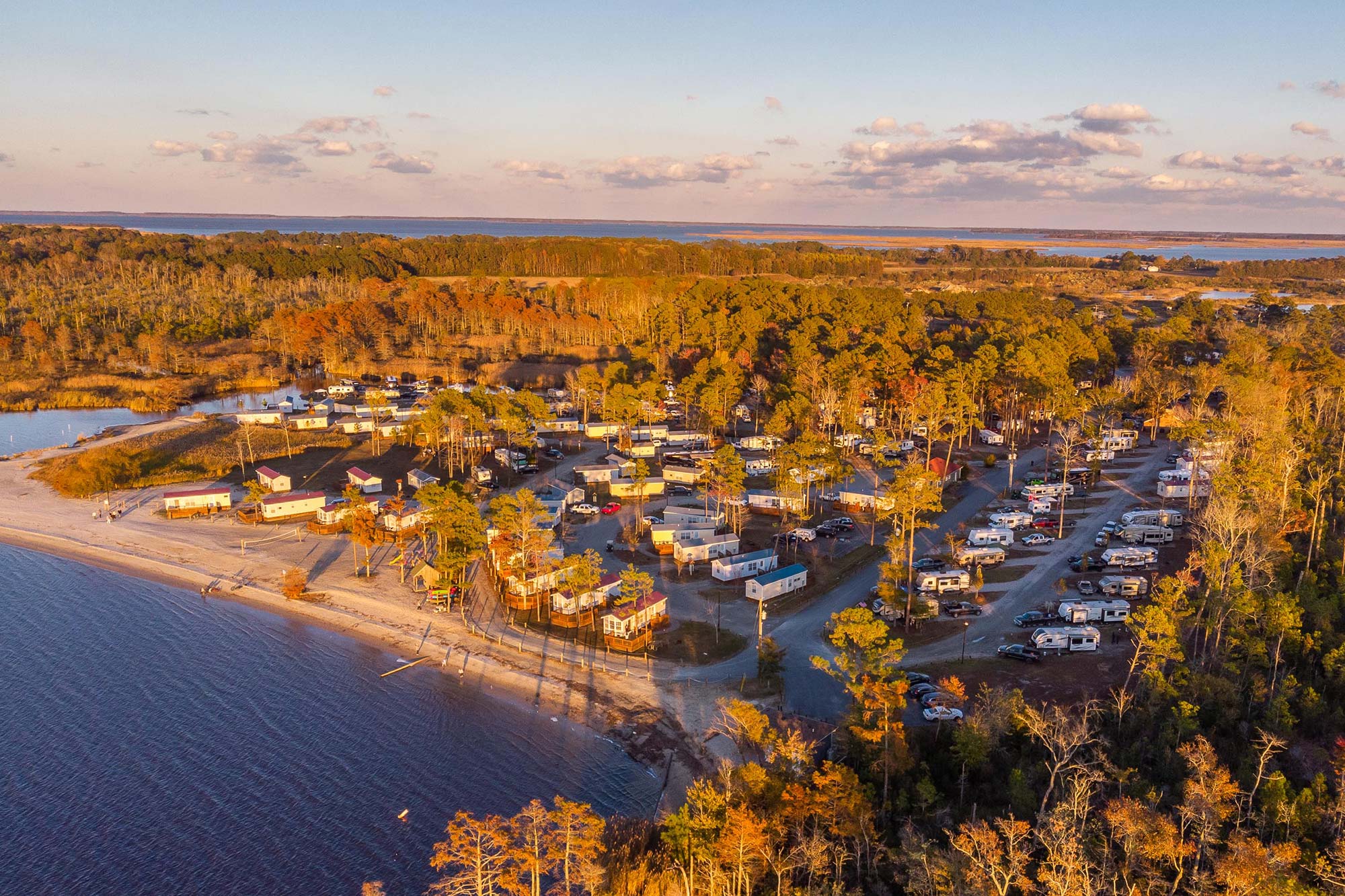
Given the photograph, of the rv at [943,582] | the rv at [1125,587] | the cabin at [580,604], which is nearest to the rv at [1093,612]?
the rv at [1125,587]

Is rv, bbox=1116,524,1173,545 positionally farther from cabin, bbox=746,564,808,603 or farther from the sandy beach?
the sandy beach

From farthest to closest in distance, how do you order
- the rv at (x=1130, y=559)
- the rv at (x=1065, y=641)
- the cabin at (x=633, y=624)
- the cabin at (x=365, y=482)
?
the cabin at (x=365, y=482)
the rv at (x=1130, y=559)
the cabin at (x=633, y=624)
the rv at (x=1065, y=641)

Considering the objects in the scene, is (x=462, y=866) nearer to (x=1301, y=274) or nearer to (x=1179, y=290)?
(x=1179, y=290)

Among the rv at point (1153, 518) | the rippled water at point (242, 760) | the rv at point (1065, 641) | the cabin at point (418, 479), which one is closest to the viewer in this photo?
the rippled water at point (242, 760)

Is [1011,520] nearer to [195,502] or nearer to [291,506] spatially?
[291,506]

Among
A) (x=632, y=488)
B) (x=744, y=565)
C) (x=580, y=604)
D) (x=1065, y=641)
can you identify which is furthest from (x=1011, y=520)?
(x=580, y=604)

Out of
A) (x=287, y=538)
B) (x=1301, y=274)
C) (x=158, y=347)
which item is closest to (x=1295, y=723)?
(x=287, y=538)

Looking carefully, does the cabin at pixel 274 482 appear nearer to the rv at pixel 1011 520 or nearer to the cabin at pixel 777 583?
the cabin at pixel 777 583
